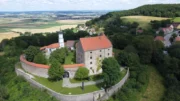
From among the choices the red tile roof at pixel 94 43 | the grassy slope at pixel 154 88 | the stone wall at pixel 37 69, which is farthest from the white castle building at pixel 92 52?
the grassy slope at pixel 154 88

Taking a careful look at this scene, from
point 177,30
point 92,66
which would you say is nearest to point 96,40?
point 92,66

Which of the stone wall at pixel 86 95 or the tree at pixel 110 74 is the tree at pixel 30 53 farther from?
the tree at pixel 110 74

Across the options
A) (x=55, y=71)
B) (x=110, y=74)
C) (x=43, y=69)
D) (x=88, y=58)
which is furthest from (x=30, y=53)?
(x=110, y=74)

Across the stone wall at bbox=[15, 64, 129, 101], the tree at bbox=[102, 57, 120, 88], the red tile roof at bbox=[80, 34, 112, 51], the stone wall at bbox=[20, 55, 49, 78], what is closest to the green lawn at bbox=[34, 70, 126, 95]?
the stone wall at bbox=[15, 64, 129, 101]

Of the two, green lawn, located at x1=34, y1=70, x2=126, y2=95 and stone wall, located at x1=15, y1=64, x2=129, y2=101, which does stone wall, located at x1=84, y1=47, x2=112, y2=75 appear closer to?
green lawn, located at x1=34, y1=70, x2=126, y2=95

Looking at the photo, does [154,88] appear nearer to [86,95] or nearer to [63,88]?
[86,95]
